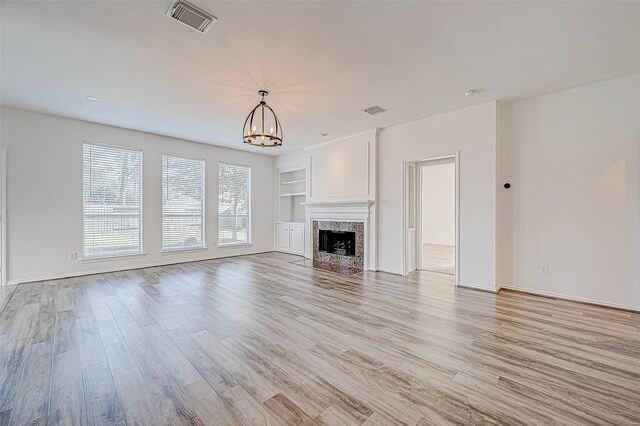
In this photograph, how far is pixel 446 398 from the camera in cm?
178

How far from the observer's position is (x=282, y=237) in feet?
26.4

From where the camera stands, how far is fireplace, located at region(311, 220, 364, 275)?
225 inches

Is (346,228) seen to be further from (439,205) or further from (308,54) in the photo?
(439,205)

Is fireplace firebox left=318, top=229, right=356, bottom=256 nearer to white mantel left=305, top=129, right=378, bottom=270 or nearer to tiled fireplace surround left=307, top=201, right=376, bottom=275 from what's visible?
tiled fireplace surround left=307, top=201, right=376, bottom=275

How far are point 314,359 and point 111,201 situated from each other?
541 centimetres

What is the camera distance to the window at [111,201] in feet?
16.8

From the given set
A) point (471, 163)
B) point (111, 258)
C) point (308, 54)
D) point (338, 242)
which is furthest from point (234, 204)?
point (471, 163)

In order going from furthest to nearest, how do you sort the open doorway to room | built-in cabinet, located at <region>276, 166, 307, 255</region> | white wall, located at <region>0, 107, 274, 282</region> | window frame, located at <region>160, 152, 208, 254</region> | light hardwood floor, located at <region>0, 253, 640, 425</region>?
the open doorway to room → built-in cabinet, located at <region>276, 166, 307, 255</region> → window frame, located at <region>160, 152, 208, 254</region> → white wall, located at <region>0, 107, 274, 282</region> → light hardwood floor, located at <region>0, 253, 640, 425</region>

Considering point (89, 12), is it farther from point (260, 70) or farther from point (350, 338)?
Answer: point (350, 338)

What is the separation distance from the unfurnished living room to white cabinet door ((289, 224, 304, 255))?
45.9 inches

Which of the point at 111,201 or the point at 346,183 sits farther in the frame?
the point at 346,183

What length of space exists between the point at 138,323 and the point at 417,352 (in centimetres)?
294

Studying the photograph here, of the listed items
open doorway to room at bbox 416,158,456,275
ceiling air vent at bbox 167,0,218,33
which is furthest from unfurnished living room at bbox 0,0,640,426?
open doorway to room at bbox 416,158,456,275

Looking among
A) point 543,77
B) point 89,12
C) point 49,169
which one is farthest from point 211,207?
point 543,77
